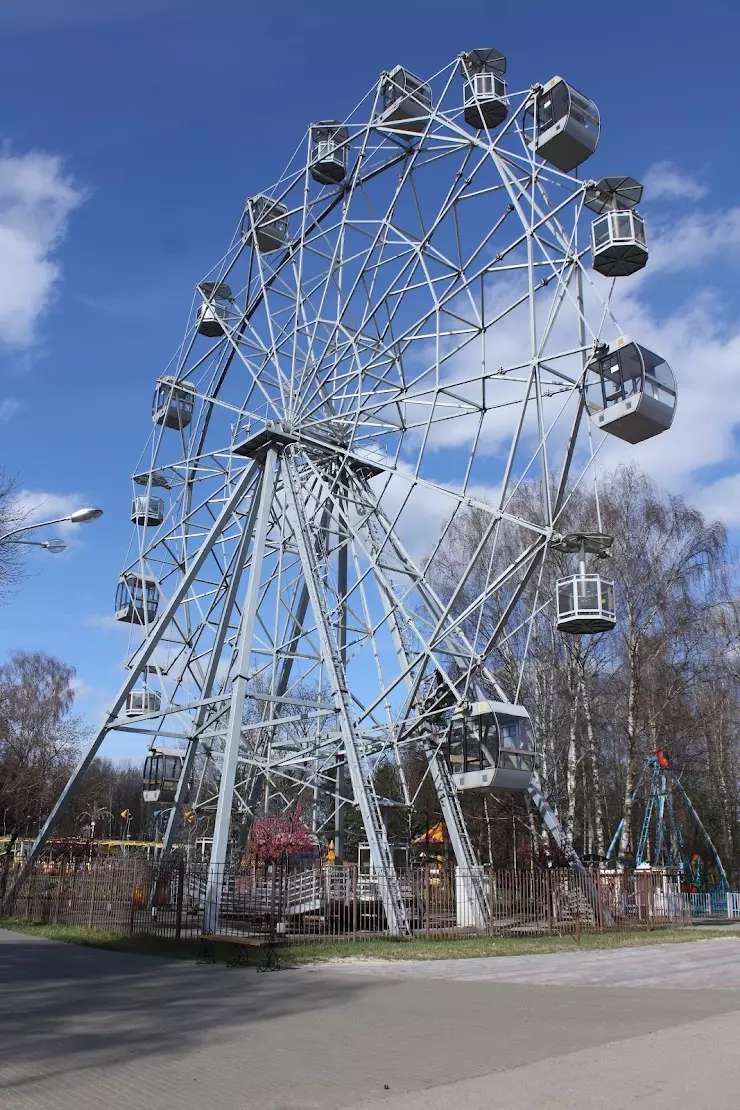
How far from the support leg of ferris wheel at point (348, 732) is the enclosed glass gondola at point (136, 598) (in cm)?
821

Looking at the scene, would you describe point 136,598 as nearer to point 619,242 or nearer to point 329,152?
point 329,152

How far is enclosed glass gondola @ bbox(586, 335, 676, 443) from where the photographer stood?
65.3 ft

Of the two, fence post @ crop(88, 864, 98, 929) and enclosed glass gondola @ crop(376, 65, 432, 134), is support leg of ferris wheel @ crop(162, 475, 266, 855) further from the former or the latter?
enclosed glass gondola @ crop(376, 65, 432, 134)

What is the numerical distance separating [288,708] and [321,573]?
19.7 metres

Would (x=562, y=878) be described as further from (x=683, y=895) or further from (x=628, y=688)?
(x=628, y=688)

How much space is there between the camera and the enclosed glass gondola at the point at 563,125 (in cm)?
2272

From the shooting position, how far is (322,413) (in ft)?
98.7

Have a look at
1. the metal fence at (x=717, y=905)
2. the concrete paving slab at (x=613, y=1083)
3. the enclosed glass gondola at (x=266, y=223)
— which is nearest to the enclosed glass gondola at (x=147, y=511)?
the enclosed glass gondola at (x=266, y=223)

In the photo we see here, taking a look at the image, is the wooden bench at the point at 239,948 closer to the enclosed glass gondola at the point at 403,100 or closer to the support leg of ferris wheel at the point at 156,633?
the support leg of ferris wheel at the point at 156,633

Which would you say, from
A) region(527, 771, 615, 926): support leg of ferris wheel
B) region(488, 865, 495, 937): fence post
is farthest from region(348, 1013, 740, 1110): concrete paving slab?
region(527, 771, 615, 926): support leg of ferris wheel

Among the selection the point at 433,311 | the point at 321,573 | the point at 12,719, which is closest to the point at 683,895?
the point at 321,573

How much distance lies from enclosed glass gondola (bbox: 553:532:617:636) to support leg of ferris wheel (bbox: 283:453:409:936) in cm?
578

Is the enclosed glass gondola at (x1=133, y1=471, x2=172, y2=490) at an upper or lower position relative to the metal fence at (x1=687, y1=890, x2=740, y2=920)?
upper

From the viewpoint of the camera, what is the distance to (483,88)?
25594mm
